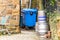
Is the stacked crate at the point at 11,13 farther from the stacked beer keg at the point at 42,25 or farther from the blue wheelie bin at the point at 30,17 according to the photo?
the blue wheelie bin at the point at 30,17

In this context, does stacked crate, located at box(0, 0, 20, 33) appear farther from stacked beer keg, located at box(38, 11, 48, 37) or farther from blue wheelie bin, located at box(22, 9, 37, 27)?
blue wheelie bin, located at box(22, 9, 37, 27)

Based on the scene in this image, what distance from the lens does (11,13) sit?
328 inches

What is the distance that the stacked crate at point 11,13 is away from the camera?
8297 mm

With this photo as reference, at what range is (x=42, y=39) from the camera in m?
6.81

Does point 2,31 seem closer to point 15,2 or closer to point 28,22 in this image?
point 15,2

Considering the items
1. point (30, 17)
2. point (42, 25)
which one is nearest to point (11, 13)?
point (42, 25)

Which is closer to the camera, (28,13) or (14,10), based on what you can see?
(14,10)

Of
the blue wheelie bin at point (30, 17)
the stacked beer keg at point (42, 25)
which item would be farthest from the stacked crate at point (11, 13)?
the blue wheelie bin at point (30, 17)

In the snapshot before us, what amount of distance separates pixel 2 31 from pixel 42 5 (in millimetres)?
2977

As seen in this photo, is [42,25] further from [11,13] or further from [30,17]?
[30,17]

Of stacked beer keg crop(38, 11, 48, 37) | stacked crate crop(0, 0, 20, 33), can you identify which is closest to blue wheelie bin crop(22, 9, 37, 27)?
stacked beer keg crop(38, 11, 48, 37)

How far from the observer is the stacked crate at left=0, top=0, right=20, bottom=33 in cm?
830

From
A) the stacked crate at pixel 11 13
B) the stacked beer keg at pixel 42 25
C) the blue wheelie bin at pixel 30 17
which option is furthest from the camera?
the blue wheelie bin at pixel 30 17

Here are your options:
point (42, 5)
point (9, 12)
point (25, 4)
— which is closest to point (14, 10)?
point (9, 12)
